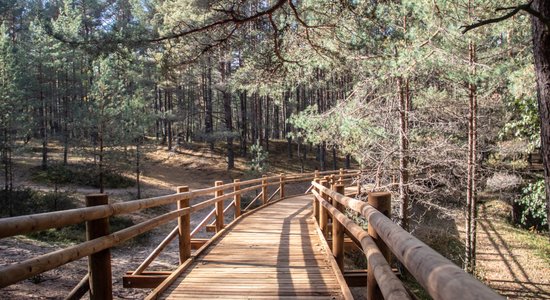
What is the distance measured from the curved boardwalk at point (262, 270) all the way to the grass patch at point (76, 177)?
66.4 feet

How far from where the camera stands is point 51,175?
25.7 meters

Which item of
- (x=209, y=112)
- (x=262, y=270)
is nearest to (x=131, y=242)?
(x=262, y=270)

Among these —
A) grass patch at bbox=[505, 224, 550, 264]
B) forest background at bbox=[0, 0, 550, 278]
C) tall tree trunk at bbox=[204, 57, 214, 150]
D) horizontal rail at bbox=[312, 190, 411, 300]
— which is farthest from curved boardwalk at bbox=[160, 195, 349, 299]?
tall tree trunk at bbox=[204, 57, 214, 150]

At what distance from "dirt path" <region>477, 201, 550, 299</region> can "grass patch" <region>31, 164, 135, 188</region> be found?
844 inches

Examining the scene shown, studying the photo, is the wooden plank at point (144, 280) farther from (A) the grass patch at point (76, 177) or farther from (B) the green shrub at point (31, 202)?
(A) the grass patch at point (76, 177)

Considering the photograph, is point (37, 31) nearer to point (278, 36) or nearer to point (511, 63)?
point (278, 36)

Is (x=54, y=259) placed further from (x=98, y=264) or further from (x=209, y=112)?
(x=209, y=112)

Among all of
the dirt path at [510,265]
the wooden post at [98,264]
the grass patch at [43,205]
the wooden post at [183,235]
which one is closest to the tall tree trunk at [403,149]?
the dirt path at [510,265]

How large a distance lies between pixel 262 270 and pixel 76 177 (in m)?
24.6

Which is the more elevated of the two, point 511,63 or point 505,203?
point 511,63

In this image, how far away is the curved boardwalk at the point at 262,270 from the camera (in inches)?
160

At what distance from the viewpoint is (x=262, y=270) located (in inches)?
199

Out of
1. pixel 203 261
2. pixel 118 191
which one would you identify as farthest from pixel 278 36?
pixel 118 191

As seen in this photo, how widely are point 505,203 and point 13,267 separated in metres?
27.6
